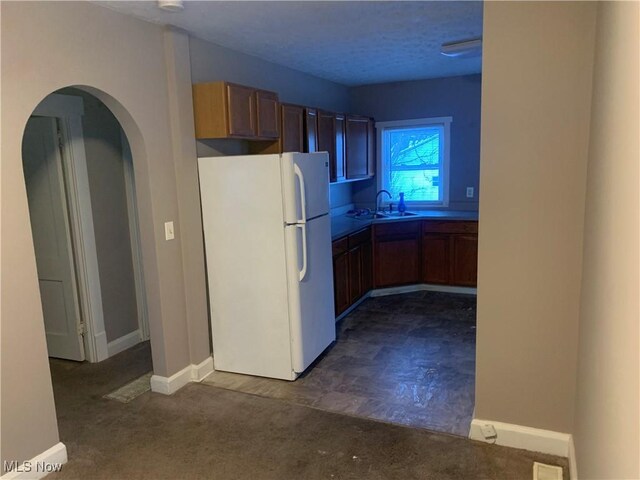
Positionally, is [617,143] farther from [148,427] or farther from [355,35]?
[148,427]

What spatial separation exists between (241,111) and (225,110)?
0.48 ft

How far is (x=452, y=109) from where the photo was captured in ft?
18.0

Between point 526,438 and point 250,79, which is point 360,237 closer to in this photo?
point 250,79

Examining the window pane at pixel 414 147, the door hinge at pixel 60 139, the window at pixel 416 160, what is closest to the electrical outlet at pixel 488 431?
the door hinge at pixel 60 139

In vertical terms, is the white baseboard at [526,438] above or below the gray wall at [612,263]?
below

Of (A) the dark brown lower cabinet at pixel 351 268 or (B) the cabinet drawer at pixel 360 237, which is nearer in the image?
(A) the dark brown lower cabinet at pixel 351 268

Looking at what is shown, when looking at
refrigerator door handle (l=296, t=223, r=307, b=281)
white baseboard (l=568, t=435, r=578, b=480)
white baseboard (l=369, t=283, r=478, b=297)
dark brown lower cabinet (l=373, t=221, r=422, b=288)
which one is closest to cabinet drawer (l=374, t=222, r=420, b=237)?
dark brown lower cabinet (l=373, t=221, r=422, b=288)

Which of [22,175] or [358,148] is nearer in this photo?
[22,175]

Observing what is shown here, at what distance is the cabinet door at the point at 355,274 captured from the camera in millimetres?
4719

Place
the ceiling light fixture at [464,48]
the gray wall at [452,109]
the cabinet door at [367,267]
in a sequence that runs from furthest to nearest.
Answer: the gray wall at [452,109] → the cabinet door at [367,267] → the ceiling light fixture at [464,48]

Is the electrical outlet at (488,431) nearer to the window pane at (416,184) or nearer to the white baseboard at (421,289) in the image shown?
the white baseboard at (421,289)

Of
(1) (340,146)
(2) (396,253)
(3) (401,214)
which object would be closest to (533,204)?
(1) (340,146)

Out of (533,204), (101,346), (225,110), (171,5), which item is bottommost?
(101,346)

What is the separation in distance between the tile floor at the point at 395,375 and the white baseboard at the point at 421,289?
1.96 feet
